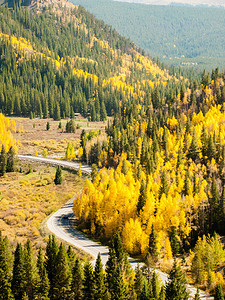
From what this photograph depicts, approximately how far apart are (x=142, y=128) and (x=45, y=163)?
40621 mm

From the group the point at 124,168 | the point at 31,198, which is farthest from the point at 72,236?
the point at 124,168

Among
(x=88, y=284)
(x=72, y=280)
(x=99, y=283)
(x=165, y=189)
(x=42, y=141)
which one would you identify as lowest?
(x=72, y=280)

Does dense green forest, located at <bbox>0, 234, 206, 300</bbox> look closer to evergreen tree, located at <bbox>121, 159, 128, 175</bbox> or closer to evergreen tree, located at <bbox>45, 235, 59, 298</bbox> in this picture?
evergreen tree, located at <bbox>45, 235, 59, 298</bbox>

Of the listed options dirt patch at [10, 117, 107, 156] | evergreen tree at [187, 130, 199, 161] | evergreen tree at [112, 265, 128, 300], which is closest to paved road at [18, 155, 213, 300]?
evergreen tree at [112, 265, 128, 300]

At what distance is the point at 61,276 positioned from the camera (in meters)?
54.8

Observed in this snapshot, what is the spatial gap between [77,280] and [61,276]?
8.23 feet

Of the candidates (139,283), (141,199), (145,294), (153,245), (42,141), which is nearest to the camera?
(145,294)

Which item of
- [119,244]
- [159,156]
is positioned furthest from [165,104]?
[119,244]

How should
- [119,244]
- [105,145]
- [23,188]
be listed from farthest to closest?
[105,145]
[23,188]
[119,244]

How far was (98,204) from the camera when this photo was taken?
8381 centimetres

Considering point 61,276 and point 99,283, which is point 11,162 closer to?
point 61,276

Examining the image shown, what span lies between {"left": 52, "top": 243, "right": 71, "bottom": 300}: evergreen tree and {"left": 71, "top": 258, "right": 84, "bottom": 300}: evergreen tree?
2.85 ft

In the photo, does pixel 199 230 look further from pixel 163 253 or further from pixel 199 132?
pixel 199 132

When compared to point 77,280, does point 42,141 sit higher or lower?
higher
